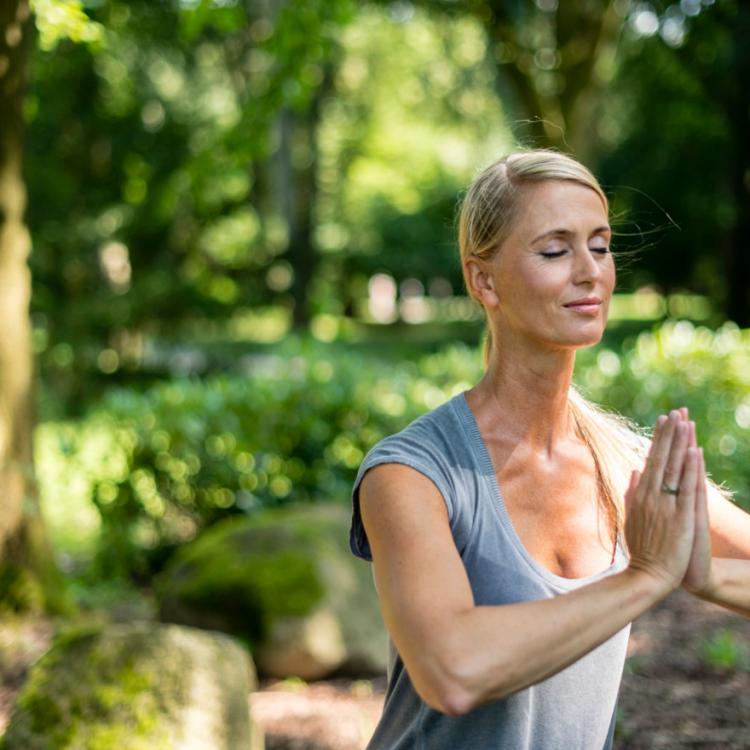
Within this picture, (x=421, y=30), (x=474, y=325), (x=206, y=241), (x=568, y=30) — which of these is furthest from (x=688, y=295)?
(x=568, y=30)

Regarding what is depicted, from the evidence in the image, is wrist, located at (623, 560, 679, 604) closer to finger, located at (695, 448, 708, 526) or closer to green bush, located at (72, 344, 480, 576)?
finger, located at (695, 448, 708, 526)

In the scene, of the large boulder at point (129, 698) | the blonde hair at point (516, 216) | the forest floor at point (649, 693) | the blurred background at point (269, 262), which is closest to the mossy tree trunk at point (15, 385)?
the blurred background at point (269, 262)

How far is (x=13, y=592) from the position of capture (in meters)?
6.36

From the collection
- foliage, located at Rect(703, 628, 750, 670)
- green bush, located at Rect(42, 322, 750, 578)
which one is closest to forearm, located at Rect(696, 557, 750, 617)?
foliage, located at Rect(703, 628, 750, 670)

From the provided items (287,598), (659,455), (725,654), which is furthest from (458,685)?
(287,598)

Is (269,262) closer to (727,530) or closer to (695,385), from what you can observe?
(695,385)

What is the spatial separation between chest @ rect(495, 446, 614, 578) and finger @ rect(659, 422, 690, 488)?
0.30 m

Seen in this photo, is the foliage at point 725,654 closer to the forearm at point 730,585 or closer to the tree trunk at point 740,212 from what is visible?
the forearm at point 730,585

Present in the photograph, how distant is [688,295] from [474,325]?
278 inches

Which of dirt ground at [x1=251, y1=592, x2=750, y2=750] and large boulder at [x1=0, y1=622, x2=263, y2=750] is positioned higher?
large boulder at [x1=0, y1=622, x2=263, y2=750]

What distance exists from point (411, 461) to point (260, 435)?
614 centimetres

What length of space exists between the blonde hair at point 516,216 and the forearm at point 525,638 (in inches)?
17.2

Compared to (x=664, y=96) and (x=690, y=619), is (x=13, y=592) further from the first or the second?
(x=664, y=96)

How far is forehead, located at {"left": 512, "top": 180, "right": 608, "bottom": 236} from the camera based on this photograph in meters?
2.02
